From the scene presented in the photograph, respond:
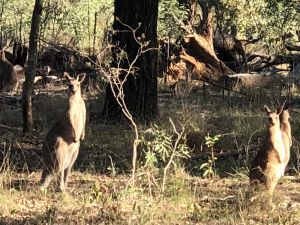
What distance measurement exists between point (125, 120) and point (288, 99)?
10.4 ft

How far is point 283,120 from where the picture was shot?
7.10 m

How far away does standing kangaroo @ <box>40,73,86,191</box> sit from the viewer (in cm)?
656

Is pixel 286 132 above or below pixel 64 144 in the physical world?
above

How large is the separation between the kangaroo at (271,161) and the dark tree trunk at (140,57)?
4042 mm

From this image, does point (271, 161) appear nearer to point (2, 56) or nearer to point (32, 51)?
point (32, 51)

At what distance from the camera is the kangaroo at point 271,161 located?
19.1 ft

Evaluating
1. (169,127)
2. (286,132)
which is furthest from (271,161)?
(169,127)

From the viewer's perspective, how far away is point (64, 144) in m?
6.68

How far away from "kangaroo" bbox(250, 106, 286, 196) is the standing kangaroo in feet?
6.68

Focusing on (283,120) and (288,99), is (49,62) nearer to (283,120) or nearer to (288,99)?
(288,99)

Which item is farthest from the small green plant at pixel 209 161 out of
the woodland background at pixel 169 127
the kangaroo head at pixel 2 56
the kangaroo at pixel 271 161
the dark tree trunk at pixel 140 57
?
the kangaroo head at pixel 2 56

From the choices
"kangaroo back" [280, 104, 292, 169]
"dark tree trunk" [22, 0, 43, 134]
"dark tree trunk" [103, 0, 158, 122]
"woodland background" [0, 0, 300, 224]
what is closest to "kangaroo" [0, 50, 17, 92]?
"woodland background" [0, 0, 300, 224]

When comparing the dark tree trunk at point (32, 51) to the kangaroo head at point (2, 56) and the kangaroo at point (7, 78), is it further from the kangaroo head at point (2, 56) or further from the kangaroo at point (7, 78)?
the kangaroo head at point (2, 56)

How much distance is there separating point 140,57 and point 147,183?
154 inches
